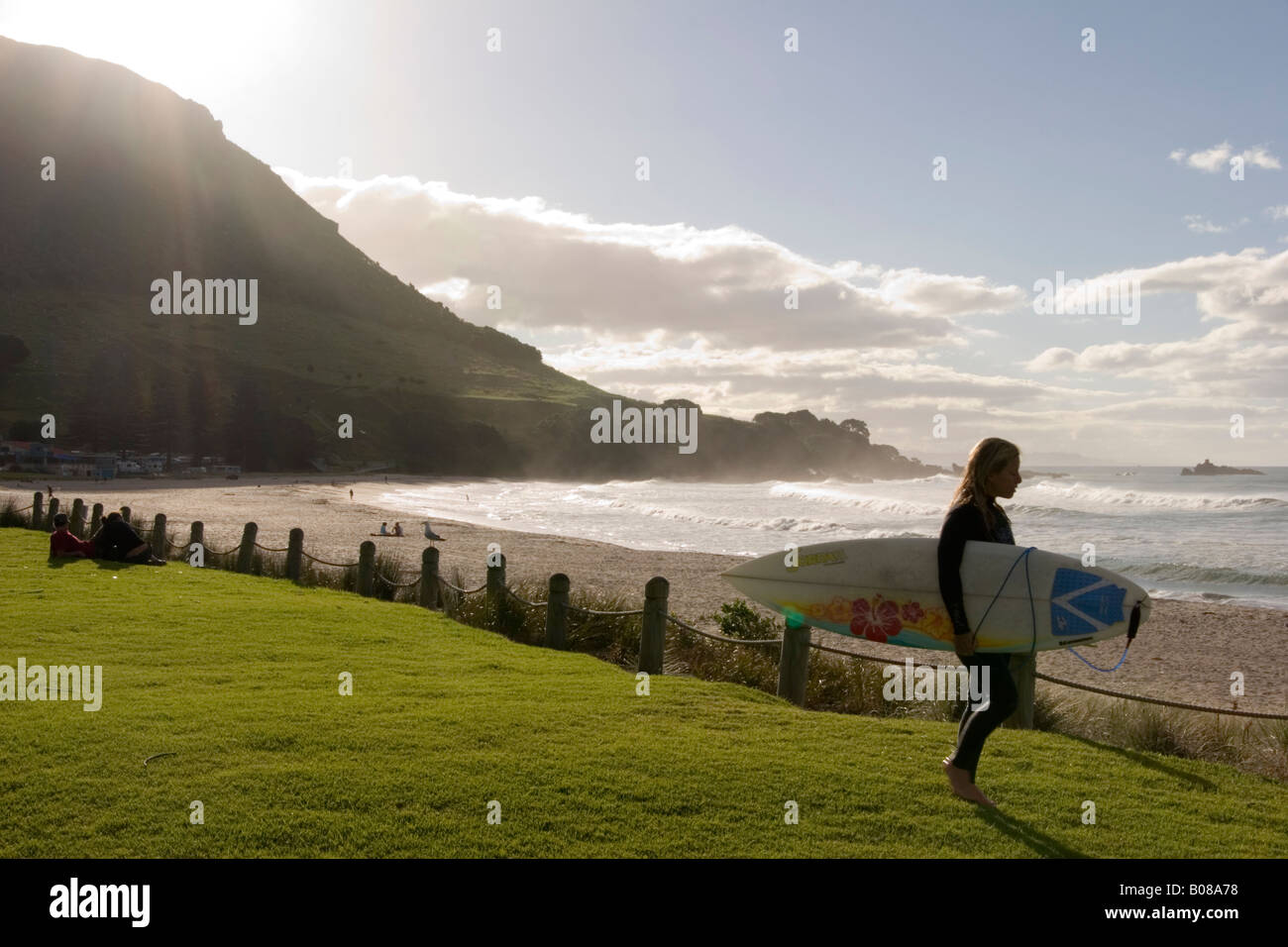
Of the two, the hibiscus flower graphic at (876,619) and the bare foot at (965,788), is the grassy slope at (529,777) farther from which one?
the hibiscus flower graphic at (876,619)

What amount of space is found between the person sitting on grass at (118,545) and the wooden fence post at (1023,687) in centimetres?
1306

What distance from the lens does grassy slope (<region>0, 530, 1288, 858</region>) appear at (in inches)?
163

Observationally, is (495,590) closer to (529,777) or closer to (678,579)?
(529,777)

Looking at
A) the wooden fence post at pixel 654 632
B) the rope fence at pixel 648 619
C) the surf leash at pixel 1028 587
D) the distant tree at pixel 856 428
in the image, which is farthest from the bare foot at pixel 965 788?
the distant tree at pixel 856 428

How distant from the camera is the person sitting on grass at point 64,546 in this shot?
13.9 metres

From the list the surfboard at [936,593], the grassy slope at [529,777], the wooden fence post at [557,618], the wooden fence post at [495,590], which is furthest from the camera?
the wooden fence post at [495,590]

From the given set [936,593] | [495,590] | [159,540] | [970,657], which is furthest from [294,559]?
[970,657]

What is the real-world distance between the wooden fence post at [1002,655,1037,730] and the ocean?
12.4 metres

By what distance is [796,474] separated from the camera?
131500mm

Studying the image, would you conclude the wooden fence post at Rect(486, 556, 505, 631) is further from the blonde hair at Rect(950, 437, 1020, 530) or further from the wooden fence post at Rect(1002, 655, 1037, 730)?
the blonde hair at Rect(950, 437, 1020, 530)
